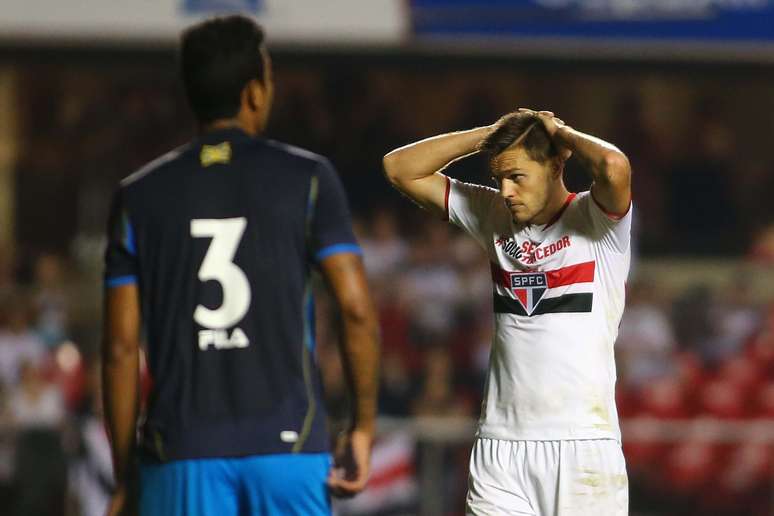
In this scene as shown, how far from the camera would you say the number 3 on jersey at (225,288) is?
3.66m

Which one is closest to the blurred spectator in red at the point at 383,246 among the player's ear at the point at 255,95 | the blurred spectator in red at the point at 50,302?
the blurred spectator in red at the point at 50,302

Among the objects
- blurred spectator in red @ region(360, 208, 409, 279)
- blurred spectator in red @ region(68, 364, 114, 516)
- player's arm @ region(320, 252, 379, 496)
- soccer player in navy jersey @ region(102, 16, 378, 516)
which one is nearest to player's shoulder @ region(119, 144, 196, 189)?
soccer player in navy jersey @ region(102, 16, 378, 516)

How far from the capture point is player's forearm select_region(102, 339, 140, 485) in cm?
377

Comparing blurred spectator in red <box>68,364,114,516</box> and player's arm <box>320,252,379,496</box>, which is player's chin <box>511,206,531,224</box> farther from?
blurred spectator in red <box>68,364,114,516</box>

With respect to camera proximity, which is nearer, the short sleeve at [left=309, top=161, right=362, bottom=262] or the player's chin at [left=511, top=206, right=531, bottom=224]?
the short sleeve at [left=309, top=161, right=362, bottom=262]

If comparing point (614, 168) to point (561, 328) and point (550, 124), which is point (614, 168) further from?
point (561, 328)

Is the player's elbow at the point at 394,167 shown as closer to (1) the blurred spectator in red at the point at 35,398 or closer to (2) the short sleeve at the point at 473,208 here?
(2) the short sleeve at the point at 473,208

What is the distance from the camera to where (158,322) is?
3736 millimetres

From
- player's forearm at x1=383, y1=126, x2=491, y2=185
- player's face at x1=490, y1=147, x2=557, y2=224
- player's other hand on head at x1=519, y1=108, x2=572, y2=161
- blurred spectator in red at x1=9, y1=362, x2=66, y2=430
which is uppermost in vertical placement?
player's other hand on head at x1=519, y1=108, x2=572, y2=161

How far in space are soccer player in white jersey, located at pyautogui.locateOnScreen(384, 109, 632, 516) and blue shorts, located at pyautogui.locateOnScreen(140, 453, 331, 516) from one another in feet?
2.81

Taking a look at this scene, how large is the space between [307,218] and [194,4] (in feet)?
24.8

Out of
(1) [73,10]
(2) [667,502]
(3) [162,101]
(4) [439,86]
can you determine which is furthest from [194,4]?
(2) [667,502]

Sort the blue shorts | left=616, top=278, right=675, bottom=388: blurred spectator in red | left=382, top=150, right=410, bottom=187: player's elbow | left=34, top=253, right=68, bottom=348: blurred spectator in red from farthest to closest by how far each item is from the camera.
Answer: left=34, top=253, right=68, bottom=348: blurred spectator in red → left=616, top=278, right=675, bottom=388: blurred spectator in red → left=382, top=150, right=410, bottom=187: player's elbow → the blue shorts

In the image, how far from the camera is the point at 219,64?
12.4 ft
